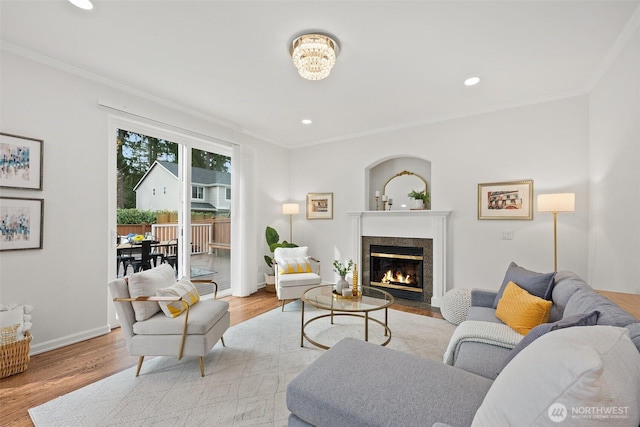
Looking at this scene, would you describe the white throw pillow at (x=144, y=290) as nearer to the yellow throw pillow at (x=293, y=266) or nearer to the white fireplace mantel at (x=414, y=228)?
the yellow throw pillow at (x=293, y=266)

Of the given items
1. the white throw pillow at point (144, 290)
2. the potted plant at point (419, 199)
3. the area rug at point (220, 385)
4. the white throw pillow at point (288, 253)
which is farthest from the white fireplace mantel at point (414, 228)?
the white throw pillow at point (144, 290)

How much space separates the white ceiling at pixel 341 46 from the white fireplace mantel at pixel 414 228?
5.32 ft

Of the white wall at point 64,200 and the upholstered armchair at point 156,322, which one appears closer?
the upholstered armchair at point 156,322

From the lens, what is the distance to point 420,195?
4.52 meters

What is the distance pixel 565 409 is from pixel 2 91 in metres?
4.14

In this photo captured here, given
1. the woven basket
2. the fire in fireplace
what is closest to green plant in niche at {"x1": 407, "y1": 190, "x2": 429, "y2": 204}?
the fire in fireplace

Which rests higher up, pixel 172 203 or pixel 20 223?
pixel 172 203

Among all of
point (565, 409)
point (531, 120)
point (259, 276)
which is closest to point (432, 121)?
point (531, 120)

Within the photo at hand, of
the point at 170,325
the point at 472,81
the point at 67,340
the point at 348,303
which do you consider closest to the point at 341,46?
the point at 472,81

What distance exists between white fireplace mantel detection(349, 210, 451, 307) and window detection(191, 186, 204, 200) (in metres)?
2.43

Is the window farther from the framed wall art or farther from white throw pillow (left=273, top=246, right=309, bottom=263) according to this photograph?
the framed wall art

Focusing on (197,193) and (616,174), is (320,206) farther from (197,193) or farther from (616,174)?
(616,174)

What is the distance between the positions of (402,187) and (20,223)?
471 cm

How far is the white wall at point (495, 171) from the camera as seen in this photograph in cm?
343
